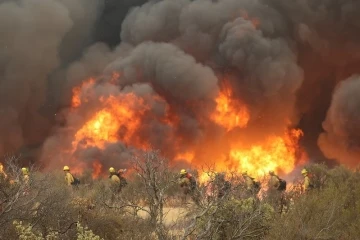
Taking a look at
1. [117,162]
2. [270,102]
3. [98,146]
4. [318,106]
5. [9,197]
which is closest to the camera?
[9,197]

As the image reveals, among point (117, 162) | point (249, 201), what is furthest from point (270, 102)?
point (249, 201)

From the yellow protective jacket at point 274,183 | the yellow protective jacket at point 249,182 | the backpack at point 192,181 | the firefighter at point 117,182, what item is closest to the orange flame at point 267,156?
the firefighter at point 117,182

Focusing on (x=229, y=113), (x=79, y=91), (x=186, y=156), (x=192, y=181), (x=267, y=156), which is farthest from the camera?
(x=79, y=91)

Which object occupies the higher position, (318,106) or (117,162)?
(318,106)

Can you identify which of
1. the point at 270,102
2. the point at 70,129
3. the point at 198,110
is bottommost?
the point at 70,129

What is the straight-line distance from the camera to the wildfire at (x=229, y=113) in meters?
35.8

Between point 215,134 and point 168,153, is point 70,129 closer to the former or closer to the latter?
point 168,153

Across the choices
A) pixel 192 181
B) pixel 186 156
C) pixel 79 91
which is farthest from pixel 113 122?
pixel 192 181

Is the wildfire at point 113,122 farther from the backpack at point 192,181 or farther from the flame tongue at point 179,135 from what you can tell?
the backpack at point 192,181

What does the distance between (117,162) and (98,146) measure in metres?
2.70

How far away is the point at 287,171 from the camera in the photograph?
3306 centimetres

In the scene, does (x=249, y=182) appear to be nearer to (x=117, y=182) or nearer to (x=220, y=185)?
(x=220, y=185)

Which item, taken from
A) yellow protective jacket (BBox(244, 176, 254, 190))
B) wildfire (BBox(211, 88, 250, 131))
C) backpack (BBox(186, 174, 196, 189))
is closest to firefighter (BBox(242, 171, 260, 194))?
yellow protective jacket (BBox(244, 176, 254, 190))

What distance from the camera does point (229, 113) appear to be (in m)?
36.2
